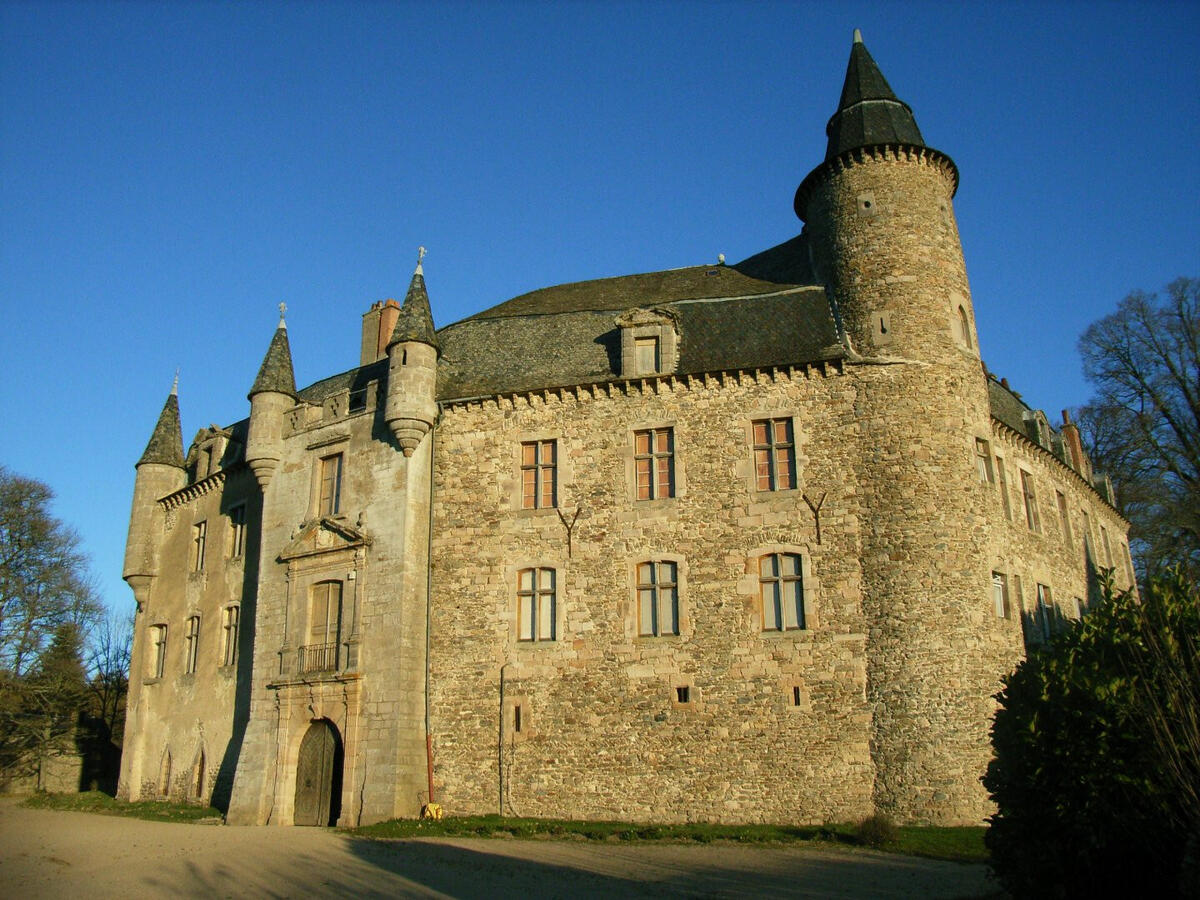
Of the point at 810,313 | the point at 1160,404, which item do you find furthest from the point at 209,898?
the point at 1160,404

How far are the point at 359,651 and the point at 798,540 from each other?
1055 cm

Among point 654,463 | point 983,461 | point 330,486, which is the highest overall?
point 330,486

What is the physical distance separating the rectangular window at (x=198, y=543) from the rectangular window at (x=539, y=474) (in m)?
12.8

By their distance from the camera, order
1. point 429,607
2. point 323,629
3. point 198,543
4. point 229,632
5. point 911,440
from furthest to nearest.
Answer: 1. point 198,543
2. point 229,632
3. point 323,629
4. point 429,607
5. point 911,440

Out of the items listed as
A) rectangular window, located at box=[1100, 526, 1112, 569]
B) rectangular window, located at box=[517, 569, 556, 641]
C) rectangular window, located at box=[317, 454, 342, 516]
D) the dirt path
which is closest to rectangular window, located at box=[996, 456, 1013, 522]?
rectangular window, located at box=[1100, 526, 1112, 569]

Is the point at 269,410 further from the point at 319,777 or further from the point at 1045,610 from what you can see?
the point at 1045,610

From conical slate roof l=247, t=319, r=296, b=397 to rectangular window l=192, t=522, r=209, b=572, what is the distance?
19.8 feet

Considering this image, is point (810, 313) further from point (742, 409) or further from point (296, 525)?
point (296, 525)

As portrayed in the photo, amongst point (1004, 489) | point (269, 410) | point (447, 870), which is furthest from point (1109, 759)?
point (269, 410)

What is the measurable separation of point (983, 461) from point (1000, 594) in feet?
10.0

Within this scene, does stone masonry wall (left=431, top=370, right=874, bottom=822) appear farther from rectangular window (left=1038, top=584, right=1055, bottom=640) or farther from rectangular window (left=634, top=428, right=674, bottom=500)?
rectangular window (left=1038, top=584, right=1055, bottom=640)

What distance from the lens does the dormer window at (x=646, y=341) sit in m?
23.9

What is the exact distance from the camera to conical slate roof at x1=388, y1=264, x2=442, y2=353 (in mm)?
24984

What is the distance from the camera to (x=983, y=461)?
22812mm
